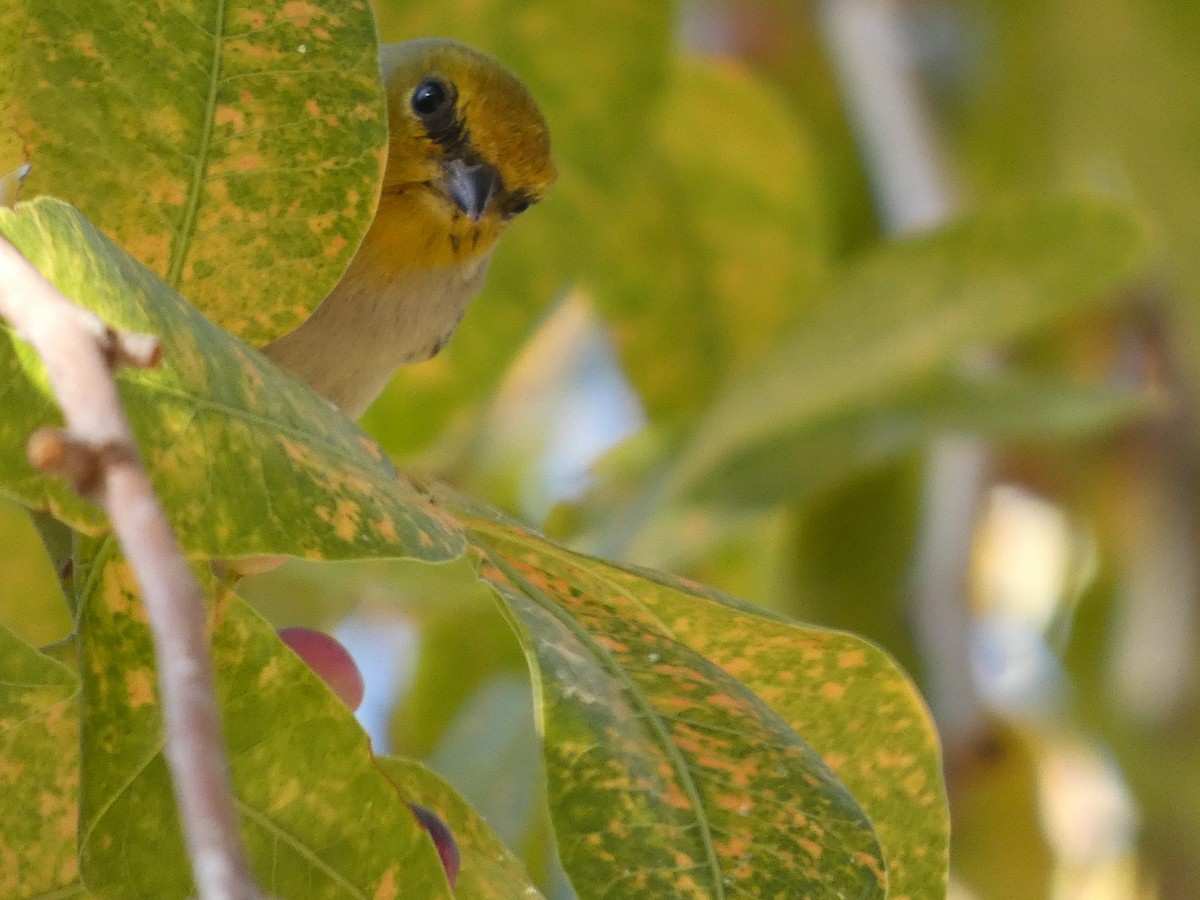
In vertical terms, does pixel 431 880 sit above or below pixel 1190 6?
below

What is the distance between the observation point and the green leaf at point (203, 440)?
1.98ft

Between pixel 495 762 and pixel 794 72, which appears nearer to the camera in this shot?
pixel 495 762

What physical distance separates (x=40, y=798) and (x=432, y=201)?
1.02m

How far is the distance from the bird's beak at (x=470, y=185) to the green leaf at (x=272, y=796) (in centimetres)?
98

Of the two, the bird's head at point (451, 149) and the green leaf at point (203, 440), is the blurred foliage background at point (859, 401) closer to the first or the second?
the bird's head at point (451, 149)

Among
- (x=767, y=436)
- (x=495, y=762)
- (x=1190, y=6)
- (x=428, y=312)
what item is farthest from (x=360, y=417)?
(x=1190, y=6)

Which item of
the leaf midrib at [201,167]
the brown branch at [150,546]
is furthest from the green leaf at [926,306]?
the brown branch at [150,546]

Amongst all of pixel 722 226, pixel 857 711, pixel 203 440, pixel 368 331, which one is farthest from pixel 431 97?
pixel 203 440

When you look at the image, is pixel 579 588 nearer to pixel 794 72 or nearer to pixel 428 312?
pixel 428 312

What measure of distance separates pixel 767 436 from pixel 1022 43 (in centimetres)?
113

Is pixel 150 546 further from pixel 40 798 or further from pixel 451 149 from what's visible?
pixel 451 149

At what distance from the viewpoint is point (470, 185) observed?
1.76 m

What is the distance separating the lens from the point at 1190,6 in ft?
8.36

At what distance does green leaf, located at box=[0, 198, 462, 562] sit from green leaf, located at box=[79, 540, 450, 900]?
161mm
